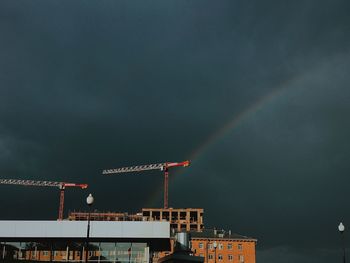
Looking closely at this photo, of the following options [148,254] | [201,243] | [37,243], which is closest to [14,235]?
[37,243]

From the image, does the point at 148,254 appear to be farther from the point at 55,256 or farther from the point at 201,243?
the point at 201,243

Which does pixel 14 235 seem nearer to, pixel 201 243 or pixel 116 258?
pixel 116 258

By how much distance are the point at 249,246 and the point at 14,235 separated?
12960 cm

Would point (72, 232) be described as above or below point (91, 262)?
above

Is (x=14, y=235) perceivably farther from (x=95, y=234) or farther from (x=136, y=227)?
(x=136, y=227)

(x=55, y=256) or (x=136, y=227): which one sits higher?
(x=136, y=227)

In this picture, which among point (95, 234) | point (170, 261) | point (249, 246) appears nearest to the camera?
point (170, 261)

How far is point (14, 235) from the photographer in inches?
1785

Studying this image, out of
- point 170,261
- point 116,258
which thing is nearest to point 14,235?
point 116,258

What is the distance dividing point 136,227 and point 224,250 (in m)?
126

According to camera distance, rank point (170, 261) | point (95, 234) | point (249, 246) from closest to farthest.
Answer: point (170, 261), point (95, 234), point (249, 246)

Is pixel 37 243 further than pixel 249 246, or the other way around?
pixel 249 246

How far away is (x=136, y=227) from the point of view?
44.8 meters

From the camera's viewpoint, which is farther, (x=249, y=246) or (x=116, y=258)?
(x=249, y=246)
